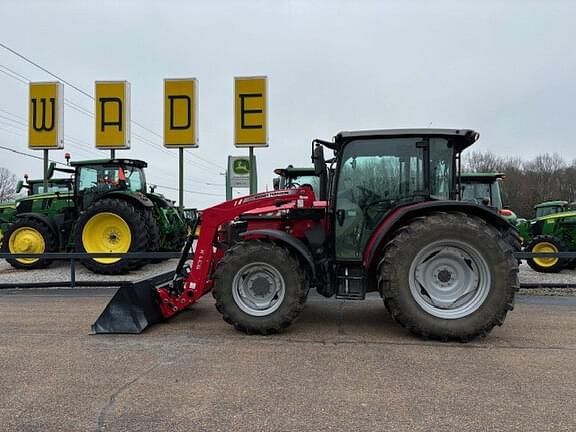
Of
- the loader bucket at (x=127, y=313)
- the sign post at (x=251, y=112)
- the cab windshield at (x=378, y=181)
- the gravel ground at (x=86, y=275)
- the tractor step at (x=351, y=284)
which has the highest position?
the sign post at (x=251, y=112)

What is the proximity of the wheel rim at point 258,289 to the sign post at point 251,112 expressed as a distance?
789 cm

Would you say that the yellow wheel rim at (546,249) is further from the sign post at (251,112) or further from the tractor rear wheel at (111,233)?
the tractor rear wheel at (111,233)

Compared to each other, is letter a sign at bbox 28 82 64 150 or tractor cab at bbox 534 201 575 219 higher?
letter a sign at bbox 28 82 64 150

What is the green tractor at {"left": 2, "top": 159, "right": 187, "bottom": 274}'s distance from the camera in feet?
35.8

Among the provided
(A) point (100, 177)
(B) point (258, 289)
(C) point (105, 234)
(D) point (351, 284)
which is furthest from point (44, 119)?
(D) point (351, 284)

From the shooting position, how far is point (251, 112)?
13117 mm

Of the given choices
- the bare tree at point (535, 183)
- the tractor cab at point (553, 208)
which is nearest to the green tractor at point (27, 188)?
the tractor cab at point (553, 208)

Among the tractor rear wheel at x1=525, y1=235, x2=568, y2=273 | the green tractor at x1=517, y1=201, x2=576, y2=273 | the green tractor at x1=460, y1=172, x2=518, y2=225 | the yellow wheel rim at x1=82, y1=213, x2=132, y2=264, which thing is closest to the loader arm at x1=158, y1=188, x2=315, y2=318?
the yellow wheel rim at x1=82, y1=213, x2=132, y2=264

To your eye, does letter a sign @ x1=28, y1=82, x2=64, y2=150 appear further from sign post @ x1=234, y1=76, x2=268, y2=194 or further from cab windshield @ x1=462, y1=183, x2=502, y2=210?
cab windshield @ x1=462, y1=183, x2=502, y2=210

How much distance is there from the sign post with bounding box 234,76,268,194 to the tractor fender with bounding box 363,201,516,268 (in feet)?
26.6

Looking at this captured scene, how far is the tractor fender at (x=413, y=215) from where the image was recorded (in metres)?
5.10

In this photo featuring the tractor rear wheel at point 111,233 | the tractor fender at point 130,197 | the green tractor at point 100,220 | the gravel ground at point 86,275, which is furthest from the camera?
the tractor fender at point 130,197

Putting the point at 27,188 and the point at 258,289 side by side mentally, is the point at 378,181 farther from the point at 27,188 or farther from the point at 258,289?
the point at 27,188

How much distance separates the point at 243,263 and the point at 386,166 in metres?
1.95
